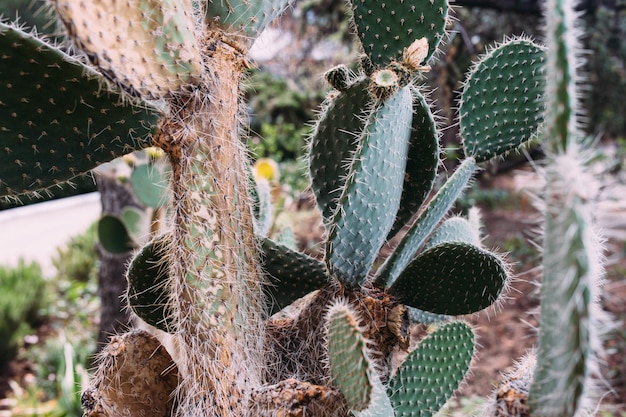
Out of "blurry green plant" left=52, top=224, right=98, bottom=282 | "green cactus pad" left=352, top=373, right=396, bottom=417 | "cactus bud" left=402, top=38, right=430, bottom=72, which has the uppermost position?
"cactus bud" left=402, top=38, right=430, bottom=72

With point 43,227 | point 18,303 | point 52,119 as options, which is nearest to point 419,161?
point 52,119

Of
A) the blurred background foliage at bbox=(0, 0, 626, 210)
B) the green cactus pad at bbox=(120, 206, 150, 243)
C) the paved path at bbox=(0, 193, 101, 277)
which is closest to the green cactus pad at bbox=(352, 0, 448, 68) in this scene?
the green cactus pad at bbox=(120, 206, 150, 243)

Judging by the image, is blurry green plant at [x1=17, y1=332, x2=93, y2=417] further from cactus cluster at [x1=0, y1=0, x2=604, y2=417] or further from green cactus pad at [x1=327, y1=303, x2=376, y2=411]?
green cactus pad at [x1=327, y1=303, x2=376, y2=411]

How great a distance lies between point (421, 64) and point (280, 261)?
322 millimetres

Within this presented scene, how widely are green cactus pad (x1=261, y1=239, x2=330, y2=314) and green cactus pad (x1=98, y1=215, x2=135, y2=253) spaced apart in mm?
1399

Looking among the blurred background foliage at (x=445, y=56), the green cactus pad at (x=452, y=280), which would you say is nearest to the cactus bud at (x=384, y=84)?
the green cactus pad at (x=452, y=280)

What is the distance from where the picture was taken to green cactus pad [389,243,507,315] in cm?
67

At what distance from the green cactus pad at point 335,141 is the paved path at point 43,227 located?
582 cm

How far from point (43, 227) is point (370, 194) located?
693 cm

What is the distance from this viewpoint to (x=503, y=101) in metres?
0.77

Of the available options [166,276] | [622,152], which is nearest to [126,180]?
[166,276]

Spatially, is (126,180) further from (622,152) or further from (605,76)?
(605,76)

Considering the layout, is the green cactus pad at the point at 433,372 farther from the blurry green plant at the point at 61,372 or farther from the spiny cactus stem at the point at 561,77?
the blurry green plant at the point at 61,372

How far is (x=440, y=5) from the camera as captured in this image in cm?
64
